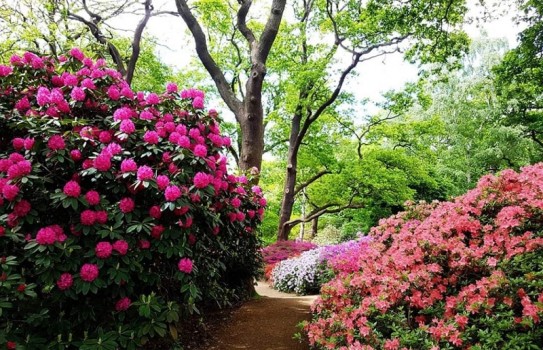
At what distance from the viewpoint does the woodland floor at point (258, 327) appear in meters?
3.77

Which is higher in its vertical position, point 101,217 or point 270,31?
point 270,31

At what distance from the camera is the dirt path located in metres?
3.77

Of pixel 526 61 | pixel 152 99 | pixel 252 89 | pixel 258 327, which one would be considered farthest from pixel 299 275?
pixel 526 61

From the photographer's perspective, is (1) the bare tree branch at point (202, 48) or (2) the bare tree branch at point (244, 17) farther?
(2) the bare tree branch at point (244, 17)

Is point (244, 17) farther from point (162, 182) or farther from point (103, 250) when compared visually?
point (103, 250)

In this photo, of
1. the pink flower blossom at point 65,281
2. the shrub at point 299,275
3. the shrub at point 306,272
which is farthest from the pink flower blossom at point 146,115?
the shrub at point 299,275

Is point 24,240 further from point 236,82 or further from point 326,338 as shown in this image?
point 236,82

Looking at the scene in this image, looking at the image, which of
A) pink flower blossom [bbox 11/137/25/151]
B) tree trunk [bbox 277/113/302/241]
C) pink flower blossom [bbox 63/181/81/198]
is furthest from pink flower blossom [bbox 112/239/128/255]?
tree trunk [bbox 277/113/302/241]

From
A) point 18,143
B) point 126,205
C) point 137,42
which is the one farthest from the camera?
point 137,42

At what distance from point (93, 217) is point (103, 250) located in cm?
25

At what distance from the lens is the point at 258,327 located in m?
4.27

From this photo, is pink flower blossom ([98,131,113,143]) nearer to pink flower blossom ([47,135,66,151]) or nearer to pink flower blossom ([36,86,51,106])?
pink flower blossom ([47,135,66,151])

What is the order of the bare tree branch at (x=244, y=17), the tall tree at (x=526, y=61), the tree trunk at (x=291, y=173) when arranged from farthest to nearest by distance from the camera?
the tree trunk at (x=291, y=173)
the tall tree at (x=526, y=61)
the bare tree branch at (x=244, y=17)

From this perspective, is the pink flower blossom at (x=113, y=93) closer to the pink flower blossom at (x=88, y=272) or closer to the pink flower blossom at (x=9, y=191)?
the pink flower blossom at (x=9, y=191)
